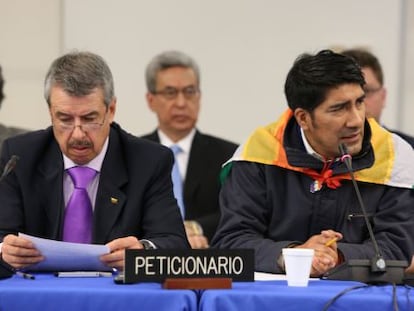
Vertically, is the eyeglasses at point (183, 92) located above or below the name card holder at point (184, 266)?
above

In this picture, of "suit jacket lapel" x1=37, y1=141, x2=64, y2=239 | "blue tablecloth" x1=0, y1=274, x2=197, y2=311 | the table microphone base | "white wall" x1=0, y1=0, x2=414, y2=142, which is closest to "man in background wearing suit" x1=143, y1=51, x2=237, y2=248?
"white wall" x1=0, y1=0, x2=414, y2=142

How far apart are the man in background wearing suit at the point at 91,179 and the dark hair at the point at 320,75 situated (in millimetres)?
556

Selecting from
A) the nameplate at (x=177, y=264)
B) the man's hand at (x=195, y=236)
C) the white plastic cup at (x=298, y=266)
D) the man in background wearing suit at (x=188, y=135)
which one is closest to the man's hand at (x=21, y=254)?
the nameplate at (x=177, y=264)

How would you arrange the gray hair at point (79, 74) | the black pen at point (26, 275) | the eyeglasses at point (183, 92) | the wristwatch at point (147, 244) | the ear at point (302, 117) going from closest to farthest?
the black pen at point (26, 275) → the wristwatch at point (147, 244) → the gray hair at point (79, 74) → the ear at point (302, 117) → the eyeglasses at point (183, 92)

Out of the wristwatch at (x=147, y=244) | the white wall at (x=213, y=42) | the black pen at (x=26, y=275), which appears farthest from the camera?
the white wall at (x=213, y=42)

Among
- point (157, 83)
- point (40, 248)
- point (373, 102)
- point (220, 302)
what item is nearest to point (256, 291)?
point (220, 302)

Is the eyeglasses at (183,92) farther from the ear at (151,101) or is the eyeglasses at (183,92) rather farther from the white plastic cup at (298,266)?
the white plastic cup at (298,266)

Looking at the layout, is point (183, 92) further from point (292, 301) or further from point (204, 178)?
point (292, 301)

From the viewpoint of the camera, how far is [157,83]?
5.41m

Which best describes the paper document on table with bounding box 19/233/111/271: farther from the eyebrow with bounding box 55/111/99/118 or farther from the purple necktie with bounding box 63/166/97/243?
the eyebrow with bounding box 55/111/99/118

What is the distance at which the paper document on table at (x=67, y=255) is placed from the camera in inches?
119

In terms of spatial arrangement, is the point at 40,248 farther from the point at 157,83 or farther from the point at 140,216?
the point at 157,83

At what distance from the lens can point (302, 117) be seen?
3.71 metres

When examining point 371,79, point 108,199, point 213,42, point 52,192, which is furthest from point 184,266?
point 213,42
